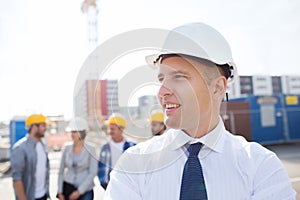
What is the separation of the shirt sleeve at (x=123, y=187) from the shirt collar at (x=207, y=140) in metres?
0.21

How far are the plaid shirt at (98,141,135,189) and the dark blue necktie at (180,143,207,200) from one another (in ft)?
5.64

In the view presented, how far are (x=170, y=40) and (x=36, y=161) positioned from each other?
8.06 feet

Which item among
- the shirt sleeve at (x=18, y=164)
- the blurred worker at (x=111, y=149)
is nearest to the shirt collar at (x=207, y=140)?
the blurred worker at (x=111, y=149)

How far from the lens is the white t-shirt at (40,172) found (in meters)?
2.83

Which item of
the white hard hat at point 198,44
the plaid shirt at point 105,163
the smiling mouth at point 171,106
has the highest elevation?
the white hard hat at point 198,44

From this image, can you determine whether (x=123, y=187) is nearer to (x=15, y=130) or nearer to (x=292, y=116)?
(x=15, y=130)

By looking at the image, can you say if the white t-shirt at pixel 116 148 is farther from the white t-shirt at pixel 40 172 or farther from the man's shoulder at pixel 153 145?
the man's shoulder at pixel 153 145

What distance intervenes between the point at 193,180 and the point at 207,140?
168 millimetres

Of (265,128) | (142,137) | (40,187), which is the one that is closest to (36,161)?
(40,187)

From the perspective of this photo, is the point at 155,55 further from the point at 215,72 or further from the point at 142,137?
the point at 142,137

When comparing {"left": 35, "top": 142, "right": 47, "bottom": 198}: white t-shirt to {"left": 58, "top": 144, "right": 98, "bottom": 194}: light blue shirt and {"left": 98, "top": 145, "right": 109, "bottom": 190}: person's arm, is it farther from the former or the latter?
{"left": 98, "top": 145, "right": 109, "bottom": 190}: person's arm

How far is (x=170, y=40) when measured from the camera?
95cm

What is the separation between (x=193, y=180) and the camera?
0.93 metres

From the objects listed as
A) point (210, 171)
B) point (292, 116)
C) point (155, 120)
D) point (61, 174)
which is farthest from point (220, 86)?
point (292, 116)
